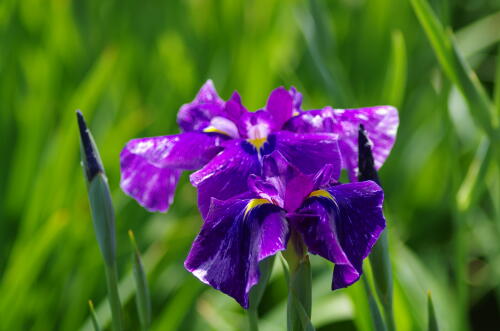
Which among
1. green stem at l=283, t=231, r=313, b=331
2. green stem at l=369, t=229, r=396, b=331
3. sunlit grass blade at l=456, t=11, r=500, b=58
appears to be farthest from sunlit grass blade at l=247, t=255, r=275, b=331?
sunlit grass blade at l=456, t=11, r=500, b=58

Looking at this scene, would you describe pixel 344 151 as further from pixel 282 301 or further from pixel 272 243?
pixel 282 301

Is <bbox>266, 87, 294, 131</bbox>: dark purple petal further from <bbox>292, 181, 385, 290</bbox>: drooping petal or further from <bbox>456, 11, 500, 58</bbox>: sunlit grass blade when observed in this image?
<bbox>456, 11, 500, 58</bbox>: sunlit grass blade

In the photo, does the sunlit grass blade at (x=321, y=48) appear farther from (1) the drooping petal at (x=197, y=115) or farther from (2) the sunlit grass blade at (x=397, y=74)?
(1) the drooping petal at (x=197, y=115)

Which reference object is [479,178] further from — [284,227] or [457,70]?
[284,227]

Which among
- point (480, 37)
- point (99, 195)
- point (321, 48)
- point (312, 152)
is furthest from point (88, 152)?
point (480, 37)

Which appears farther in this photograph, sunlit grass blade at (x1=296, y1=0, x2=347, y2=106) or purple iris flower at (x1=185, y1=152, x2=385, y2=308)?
sunlit grass blade at (x1=296, y1=0, x2=347, y2=106)

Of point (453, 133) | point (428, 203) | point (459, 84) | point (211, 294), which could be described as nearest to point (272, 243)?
point (459, 84)

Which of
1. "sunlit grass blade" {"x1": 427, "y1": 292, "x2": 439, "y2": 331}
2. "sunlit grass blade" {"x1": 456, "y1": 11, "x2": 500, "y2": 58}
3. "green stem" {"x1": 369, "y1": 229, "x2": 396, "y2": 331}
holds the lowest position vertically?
"sunlit grass blade" {"x1": 456, "y1": 11, "x2": 500, "y2": 58}
